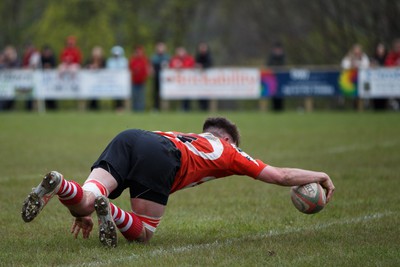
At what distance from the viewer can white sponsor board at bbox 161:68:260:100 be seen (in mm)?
27812

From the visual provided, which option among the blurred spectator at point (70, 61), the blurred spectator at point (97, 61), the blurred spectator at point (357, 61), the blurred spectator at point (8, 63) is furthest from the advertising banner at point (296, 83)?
the blurred spectator at point (8, 63)

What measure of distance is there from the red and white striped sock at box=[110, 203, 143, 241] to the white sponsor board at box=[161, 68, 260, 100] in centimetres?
2131

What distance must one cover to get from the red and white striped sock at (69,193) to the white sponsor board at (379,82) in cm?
2141

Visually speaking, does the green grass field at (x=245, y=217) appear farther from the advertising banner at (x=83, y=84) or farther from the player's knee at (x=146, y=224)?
the advertising banner at (x=83, y=84)

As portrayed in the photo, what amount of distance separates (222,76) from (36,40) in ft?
87.2

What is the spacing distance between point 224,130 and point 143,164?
80cm

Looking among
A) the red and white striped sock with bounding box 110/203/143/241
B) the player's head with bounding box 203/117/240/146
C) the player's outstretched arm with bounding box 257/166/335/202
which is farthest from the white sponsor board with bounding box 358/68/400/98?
the red and white striped sock with bounding box 110/203/143/241

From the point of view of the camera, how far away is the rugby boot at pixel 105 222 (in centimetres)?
603

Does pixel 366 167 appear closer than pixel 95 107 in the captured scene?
Yes

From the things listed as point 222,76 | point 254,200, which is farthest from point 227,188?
point 222,76

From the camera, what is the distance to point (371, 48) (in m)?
43.6

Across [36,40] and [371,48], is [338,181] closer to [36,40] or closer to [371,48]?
[371,48]

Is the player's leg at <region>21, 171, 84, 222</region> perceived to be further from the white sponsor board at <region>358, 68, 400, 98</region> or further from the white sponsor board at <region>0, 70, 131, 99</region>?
the white sponsor board at <region>0, 70, 131, 99</region>

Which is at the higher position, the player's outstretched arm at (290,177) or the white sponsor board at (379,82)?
the player's outstretched arm at (290,177)
